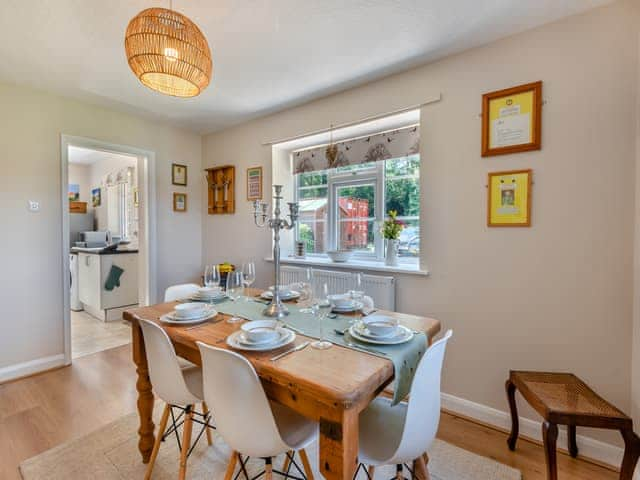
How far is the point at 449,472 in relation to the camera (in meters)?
1.58

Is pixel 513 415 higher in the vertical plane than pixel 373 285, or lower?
lower

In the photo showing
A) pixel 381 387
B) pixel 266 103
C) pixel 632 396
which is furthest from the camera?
pixel 266 103

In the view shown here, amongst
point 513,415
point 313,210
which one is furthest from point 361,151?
point 513,415

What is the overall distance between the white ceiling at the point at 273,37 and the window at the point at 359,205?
75 cm

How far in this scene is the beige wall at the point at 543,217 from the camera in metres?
1.60

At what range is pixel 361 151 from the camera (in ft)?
8.89

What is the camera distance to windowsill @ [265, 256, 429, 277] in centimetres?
230

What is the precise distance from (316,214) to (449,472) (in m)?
2.29

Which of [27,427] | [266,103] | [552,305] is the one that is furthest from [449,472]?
[266,103]

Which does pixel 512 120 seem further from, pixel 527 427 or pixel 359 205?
pixel 527 427

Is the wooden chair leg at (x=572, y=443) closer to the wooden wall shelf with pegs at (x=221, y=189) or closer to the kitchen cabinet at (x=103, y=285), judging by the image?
the wooden wall shelf with pegs at (x=221, y=189)

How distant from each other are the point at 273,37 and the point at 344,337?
5.94ft

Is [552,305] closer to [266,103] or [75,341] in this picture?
[266,103]

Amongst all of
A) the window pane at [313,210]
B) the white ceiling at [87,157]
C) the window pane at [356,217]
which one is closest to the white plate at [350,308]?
A: the window pane at [356,217]
